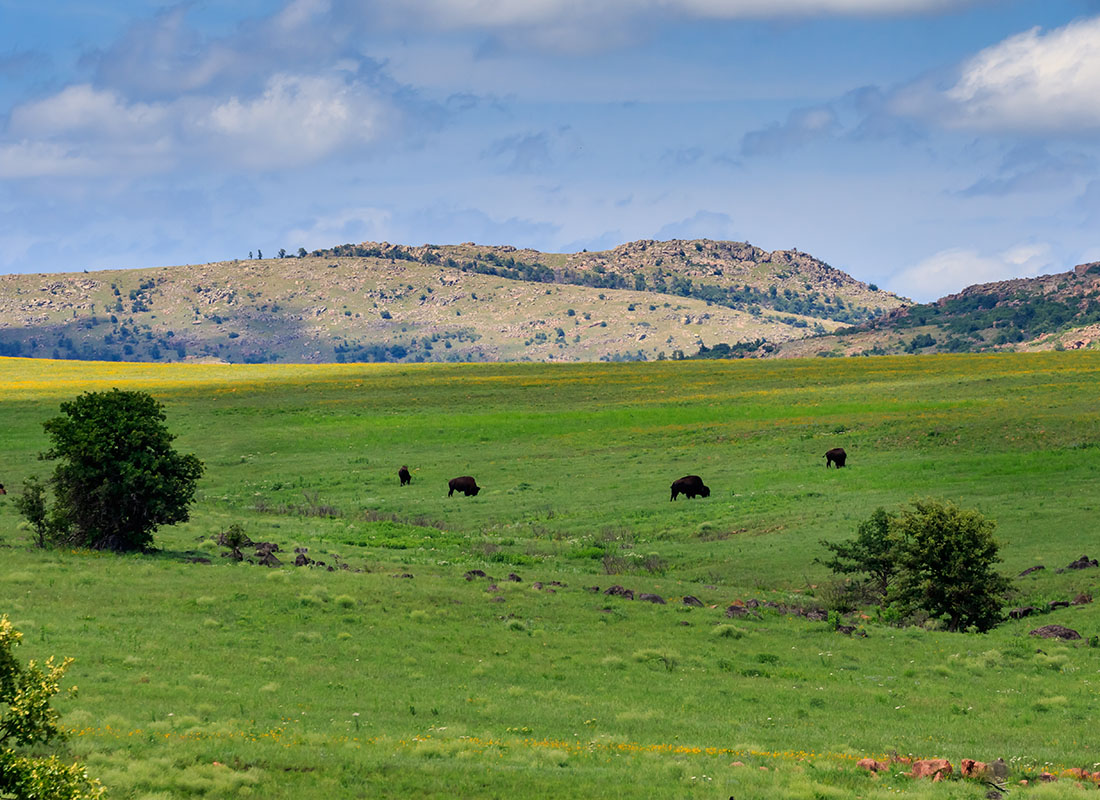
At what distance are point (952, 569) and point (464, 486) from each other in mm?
31717

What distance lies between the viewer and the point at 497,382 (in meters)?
117

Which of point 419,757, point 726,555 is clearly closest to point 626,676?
point 419,757

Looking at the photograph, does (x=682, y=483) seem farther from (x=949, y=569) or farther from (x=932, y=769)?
(x=932, y=769)

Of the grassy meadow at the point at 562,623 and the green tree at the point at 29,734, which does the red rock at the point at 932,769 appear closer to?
the grassy meadow at the point at 562,623

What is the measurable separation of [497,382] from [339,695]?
93.0 metres

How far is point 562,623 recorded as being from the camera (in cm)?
3338


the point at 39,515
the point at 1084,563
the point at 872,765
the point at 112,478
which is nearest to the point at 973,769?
the point at 872,765

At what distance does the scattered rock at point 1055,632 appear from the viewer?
3206 cm

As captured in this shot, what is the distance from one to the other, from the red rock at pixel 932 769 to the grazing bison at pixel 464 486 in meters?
44.1

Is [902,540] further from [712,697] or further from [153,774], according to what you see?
[153,774]

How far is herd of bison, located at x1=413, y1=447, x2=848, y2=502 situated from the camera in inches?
2277

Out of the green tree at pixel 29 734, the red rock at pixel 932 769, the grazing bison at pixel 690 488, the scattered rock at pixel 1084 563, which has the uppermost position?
the green tree at pixel 29 734

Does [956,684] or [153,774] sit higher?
[153,774]

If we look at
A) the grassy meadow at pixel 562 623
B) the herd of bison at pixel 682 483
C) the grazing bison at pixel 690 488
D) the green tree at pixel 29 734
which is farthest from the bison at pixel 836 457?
the green tree at pixel 29 734
